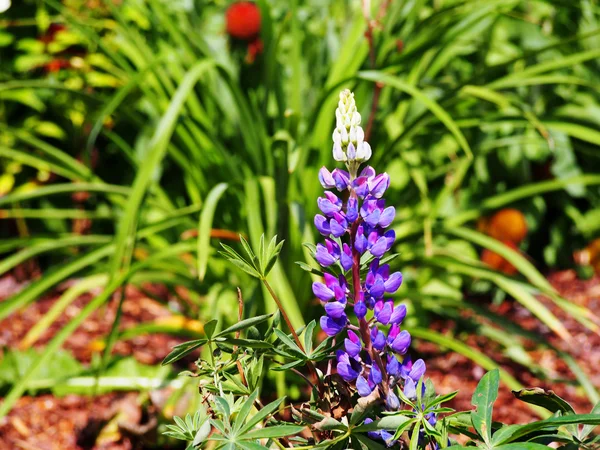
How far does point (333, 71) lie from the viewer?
2029 mm

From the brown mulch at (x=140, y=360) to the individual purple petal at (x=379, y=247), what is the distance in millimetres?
1172

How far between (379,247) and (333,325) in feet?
0.34

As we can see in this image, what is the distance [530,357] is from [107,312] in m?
1.54

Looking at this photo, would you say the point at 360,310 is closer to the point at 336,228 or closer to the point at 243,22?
the point at 336,228

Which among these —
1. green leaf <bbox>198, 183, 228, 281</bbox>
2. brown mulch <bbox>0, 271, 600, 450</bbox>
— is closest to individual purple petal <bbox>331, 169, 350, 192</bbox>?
green leaf <bbox>198, 183, 228, 281</bbox>

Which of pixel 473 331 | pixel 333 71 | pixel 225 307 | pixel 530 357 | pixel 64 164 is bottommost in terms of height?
pixel 530 357

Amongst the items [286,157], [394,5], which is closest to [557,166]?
[394,5]

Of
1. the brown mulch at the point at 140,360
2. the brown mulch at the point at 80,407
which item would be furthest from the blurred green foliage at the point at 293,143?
the brown mulch at the point at 80,407

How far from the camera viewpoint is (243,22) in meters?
2.56

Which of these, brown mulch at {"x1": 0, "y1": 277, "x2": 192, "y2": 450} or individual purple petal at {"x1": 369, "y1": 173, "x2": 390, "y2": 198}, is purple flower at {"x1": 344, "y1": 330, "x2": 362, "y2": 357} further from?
brown mulch at {"x1": 0, "y1": 277, "x2": 192, "y2": 450}

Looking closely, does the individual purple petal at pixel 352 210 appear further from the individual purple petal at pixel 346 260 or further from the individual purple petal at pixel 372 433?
the individual purple petal at pixel 372 433

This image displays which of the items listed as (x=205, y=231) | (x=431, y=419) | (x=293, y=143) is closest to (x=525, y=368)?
(x=293, y=143)

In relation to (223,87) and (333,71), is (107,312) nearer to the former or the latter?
(223,87)

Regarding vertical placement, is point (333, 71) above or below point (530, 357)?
above
